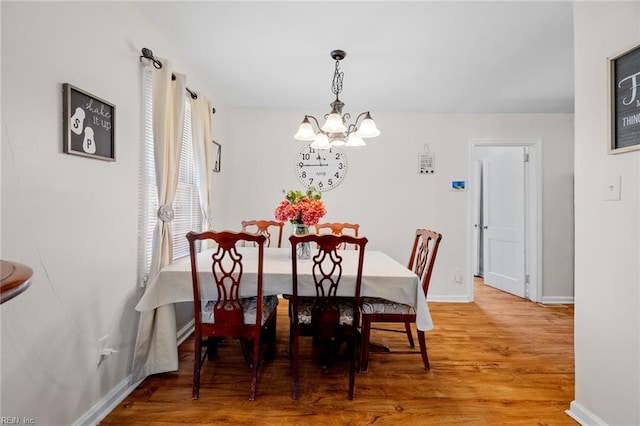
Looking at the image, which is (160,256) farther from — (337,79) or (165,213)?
(337,79)

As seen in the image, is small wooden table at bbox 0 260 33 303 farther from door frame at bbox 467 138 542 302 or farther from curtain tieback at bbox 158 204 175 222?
→ door frame at bbox 467 138 542 302

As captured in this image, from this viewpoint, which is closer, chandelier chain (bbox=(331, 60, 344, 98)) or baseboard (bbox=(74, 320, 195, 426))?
baseboard (bbox=(74, 320, 195, 426))

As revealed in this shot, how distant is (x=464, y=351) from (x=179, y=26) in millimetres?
3245

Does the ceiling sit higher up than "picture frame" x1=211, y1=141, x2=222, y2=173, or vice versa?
the ceiling

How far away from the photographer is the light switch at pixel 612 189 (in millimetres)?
1425

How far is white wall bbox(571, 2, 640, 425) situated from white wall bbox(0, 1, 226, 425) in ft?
8.44

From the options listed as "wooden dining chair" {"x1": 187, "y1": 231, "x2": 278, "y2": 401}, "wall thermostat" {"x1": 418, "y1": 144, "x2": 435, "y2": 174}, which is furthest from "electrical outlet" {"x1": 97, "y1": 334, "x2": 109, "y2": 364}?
"wall thermostat" {"x1": 418, "y1": 144, "x2": 435, "y2": 174}

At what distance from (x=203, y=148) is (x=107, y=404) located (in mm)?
1944

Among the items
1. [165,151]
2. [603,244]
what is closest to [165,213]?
[165,151]

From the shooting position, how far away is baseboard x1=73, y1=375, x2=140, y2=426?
60.2 inches

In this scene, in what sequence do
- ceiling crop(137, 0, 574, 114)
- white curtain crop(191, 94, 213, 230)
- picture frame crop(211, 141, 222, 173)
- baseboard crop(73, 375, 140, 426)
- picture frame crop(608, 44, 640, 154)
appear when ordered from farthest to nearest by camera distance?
picture frame crop(211, 141, 222, 173), white curtain crop(191, 94, 213, 230), ceiling crop(137, 0, 574, 114), baseboard crop(73, 375, 140, 426), picture frame crop(608, 44, 640, 154)

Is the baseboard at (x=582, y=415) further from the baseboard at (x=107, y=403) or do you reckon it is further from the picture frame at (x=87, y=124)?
the picture frame at (x=87, y=124)

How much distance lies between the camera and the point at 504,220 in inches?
169

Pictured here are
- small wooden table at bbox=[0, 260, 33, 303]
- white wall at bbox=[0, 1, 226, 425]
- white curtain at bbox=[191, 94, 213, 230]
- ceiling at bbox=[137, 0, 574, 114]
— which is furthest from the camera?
white curtain at bbox=[191, 94, 213, 230]
